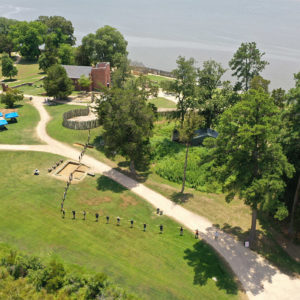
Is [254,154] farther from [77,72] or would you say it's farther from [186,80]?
[77,72]

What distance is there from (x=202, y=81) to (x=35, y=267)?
154 ft

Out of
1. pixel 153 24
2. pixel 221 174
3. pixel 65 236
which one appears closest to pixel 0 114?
pixel 65 236

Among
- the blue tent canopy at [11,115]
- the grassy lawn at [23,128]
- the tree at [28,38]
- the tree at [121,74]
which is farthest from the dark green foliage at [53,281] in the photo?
the tree at [28,38]

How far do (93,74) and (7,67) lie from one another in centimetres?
3470

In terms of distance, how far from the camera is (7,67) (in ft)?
328

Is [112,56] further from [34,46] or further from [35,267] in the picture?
[35,267]

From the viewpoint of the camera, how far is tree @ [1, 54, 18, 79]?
3890 inches

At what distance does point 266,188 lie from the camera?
27766 millimetres

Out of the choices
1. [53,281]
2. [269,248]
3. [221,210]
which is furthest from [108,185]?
[269,248]

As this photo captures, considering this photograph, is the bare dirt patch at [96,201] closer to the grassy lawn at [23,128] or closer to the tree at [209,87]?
the grassy lawn at [23,128]

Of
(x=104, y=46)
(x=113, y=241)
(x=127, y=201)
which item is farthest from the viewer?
(x=104, y=46)

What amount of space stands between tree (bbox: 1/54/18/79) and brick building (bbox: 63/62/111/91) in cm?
2572

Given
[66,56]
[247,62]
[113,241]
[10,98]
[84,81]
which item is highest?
[247,62]

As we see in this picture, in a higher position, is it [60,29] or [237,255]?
[60,29]
